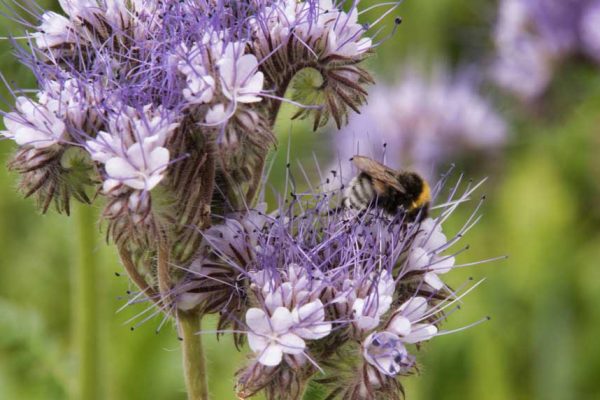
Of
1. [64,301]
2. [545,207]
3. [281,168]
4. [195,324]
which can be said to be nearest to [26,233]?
[64,301]

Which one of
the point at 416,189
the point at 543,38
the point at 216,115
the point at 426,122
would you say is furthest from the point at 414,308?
the point at 426,122

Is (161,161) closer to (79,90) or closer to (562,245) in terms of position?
(79,90)

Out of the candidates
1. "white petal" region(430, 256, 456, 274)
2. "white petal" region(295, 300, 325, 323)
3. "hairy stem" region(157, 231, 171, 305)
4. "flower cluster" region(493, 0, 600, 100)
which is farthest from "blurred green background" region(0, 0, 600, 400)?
"white petal" region(295, 300, 325, 323)

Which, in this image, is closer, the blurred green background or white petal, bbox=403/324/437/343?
white petal, bbox=403/324/437/343

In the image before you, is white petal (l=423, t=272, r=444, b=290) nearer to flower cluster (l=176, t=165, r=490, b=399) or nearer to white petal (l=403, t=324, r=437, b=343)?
flower cluster (l=176, t=165, r=490, b=399)

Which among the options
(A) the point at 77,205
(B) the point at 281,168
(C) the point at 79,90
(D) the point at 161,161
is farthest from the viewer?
(B) the point at 281,168

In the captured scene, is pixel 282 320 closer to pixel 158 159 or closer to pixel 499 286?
pixel 158 159

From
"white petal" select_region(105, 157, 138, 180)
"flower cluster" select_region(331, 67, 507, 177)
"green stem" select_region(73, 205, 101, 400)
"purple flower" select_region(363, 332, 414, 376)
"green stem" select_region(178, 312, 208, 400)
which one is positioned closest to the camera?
"white petal" select_region(105, 157, 138, 180)
